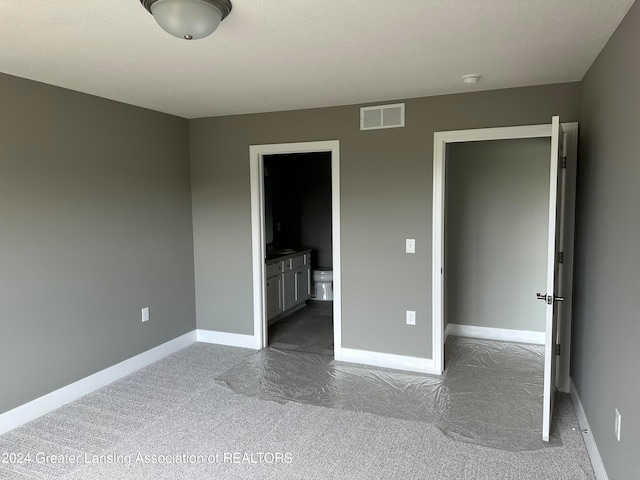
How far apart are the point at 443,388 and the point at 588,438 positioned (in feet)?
3.51

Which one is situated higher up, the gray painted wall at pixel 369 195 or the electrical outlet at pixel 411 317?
the gray painted wall at pixel 369 195

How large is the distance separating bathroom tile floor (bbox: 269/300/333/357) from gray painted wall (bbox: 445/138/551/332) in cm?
139

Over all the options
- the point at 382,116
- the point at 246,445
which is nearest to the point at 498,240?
the point at 382,116

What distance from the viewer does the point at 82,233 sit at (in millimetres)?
3436

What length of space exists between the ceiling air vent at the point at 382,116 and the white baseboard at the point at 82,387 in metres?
2.75

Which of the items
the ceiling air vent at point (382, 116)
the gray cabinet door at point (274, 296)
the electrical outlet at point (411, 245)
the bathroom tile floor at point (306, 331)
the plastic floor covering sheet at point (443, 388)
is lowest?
the plastic floor covering sheet at point (443, 388)

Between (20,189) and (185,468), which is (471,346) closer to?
(185,468)

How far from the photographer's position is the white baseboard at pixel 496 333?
15.0ft

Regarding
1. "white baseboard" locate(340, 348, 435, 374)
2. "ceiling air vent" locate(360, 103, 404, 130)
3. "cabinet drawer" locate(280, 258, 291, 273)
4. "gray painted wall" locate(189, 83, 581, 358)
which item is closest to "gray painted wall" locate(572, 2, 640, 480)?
"gray painted wall" locate(189, 83, 581, 358)

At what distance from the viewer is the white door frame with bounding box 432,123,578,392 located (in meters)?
3.31

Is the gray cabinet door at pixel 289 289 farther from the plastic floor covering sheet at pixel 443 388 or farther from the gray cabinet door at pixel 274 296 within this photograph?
the plastic floor covering sheet at pixel 443 388

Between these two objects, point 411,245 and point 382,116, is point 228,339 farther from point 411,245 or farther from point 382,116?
point 382,116

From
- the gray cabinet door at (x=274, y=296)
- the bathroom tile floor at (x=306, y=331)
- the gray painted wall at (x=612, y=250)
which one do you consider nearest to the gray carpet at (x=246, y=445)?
the gray painted wall at (x=612, y=250)

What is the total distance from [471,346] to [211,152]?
3.22 meters
